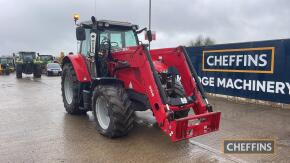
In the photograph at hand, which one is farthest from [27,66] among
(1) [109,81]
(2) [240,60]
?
(1) [109,81]

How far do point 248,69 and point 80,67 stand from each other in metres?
5.63

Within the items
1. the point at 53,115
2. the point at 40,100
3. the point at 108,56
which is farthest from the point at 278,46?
the point at 40,100

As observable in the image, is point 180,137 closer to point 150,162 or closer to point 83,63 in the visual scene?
point 150,162

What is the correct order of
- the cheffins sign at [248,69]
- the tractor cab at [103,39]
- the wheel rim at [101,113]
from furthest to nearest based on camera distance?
the cheffins sign at [248,69]
the tractor cab at [103,39]
the wheel rim at [101,113]

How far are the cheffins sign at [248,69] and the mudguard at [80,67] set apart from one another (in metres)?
5.47

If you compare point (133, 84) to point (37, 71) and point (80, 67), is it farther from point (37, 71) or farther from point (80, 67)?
point (37, 71)

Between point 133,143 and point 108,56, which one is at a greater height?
point 108,56

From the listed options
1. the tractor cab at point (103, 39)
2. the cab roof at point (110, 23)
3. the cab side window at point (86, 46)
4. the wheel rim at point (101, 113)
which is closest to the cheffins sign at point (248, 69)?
the tractor cab at point (103, 39)

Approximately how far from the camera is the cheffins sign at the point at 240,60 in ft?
29.6

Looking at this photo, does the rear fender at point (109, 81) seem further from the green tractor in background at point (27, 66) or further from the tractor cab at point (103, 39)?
the green tractor in background at point (27, 66)

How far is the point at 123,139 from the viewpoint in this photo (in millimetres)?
5562

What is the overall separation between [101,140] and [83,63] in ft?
7.92

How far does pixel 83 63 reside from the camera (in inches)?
284

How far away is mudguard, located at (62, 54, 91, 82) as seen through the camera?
6.96 m
